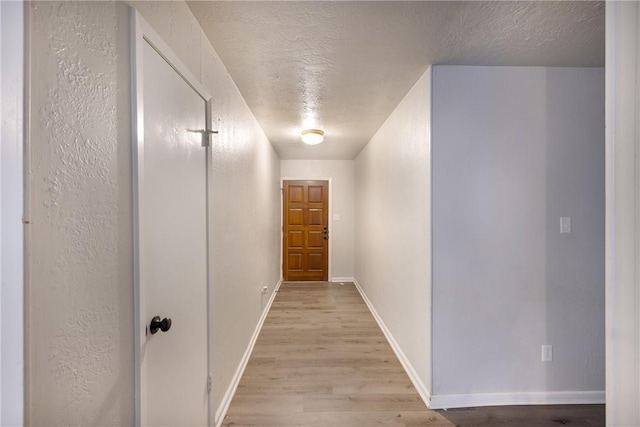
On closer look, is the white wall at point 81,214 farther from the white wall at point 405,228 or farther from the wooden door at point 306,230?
the wooden door at point 306,230

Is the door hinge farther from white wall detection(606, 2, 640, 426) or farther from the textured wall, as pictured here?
white wall detection(606, 2, 640, 426)

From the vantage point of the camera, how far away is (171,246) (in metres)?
1.13

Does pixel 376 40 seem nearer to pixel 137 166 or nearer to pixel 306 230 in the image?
pixel 137 166

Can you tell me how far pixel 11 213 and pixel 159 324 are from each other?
64 cm

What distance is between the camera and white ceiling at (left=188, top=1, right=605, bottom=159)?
1.32 meters

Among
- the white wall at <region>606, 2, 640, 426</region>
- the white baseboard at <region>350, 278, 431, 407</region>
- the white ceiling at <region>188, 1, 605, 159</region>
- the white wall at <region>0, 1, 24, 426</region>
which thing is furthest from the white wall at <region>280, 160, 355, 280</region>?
the white wall at <region>0, 1, 24, 426</region>

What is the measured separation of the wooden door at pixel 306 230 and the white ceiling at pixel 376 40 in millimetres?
2927

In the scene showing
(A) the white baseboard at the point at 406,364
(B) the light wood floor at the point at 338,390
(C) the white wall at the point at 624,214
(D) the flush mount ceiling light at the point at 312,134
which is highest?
(D) the flush mount ceiling light at the point at 312,134

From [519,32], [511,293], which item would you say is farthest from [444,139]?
[511,293]

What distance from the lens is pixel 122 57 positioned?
846mm

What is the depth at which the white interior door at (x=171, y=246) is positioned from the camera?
3.12ft

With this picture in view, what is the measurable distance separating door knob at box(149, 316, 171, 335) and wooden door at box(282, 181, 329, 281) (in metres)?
4.19

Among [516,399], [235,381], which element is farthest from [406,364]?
[235,381]

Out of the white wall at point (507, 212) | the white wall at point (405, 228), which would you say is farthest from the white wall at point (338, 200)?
the white wall at point (507, 212)
